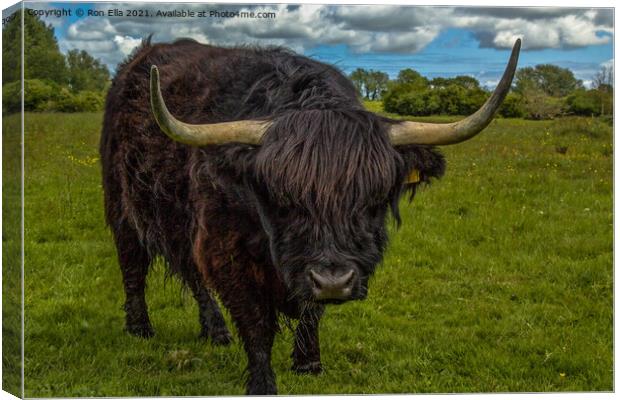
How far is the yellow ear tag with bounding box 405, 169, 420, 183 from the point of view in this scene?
18.0 ft

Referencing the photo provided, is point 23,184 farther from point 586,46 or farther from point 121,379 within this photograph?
point 586,46

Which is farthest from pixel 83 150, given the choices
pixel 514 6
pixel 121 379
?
pixel 514 6

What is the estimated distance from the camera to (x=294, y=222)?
5.17 metres

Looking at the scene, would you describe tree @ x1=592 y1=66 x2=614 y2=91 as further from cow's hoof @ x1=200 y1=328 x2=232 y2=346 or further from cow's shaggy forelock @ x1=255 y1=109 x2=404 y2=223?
cow's hoof @ x1=200 y1=328 x2=232 y2=346

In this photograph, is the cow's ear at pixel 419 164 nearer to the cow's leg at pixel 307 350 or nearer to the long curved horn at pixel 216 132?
the long curved horn at pixel 216 132

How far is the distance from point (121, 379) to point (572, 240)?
10.5 feet

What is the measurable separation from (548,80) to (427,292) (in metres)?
1.70

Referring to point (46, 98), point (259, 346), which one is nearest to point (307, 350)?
point (259, 346)

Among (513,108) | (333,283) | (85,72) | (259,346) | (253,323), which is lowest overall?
(259,346)

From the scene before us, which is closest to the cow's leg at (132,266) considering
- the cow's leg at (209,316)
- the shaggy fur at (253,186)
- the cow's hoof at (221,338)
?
the shaggy fur at (253,186)

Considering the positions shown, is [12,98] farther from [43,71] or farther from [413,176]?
[413,176]

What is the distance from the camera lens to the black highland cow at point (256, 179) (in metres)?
5.10

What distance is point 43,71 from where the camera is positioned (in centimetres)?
629

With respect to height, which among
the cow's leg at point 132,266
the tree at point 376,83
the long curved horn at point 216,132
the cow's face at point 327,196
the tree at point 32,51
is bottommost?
Result: the cow's leg at point 132,266
